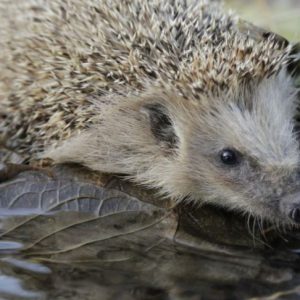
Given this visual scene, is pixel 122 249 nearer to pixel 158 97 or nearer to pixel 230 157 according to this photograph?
pixel 230 157

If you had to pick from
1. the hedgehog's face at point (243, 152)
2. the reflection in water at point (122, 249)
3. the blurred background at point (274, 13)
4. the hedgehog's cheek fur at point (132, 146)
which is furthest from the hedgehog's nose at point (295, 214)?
the blurred background at point (274, 13)

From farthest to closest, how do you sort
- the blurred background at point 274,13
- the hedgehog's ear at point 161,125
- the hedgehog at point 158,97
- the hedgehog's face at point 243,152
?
the blurred background at point 274,13
the hedgehog's ear at point 161,125
the hedgehog at point 158,97
the hedgehog's face at point 243,152

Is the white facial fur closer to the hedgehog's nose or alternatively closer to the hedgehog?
the hedgehog

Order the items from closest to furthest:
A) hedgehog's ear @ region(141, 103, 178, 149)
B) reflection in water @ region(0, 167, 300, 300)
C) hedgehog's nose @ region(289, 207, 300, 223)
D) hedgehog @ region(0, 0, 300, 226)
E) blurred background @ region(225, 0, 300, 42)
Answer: reflection in water @ region(0, 167, 300, 300)
hedgehog's nose @ region(289, 207, 300, 223)
hedgehog @ region(0, 0, 300, 226)
hedgehog's ear @ region(141, 103, 178, 149)
blurred background @ region(225, 0, 300, 42)

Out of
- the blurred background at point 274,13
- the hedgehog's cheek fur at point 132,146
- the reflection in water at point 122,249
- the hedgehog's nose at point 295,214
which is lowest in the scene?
the reflection in water at point 122,249

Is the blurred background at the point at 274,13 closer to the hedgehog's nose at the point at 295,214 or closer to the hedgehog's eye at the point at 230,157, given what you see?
the hedgehog's eye at the point at 230,157

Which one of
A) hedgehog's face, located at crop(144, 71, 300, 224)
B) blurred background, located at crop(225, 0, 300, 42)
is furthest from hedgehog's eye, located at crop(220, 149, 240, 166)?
blurred background, located at crop(225, 0, 300, 42)

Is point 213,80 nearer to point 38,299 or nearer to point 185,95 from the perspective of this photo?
A: point 185,95
